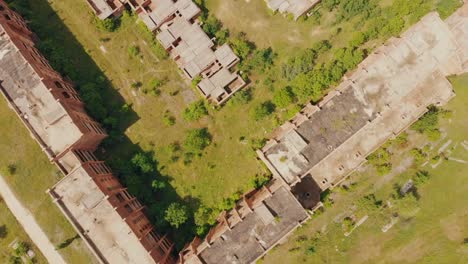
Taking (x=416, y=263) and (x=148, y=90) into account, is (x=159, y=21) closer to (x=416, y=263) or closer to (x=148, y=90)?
(x=148, y=90)

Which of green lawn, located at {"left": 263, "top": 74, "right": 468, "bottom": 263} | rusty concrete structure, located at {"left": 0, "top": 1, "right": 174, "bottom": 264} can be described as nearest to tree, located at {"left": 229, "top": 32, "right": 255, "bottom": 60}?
rusty concrete structure, located at {"left": 0, "top": 1, "right": 174, "bottom": 264}

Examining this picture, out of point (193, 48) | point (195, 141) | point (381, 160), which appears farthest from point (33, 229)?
point (381, 160)

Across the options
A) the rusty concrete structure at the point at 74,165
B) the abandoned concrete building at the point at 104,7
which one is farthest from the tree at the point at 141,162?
the abandoned concrete building at the point at 104,7

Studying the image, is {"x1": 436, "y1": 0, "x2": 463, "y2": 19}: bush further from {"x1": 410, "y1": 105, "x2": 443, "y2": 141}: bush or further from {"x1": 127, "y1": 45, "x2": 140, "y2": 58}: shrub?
{"x1": 127, "y1": 45, "x2": 140, "y2": 58}: shrub

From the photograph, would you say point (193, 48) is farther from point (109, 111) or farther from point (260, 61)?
point (109, 111)

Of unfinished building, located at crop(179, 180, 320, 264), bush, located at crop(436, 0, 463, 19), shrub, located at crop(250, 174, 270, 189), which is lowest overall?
unfinished building, located at crop(179, 180, 320, 264)
